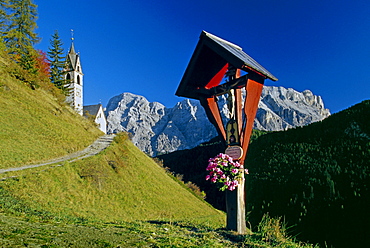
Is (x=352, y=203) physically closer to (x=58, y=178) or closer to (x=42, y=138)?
(x=58, y=178)

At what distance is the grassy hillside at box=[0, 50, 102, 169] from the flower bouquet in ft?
45.8

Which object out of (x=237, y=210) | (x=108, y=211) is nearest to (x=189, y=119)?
(x=108, y=211)

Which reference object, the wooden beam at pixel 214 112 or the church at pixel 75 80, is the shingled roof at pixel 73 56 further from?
the wooden beam at pixel 214 112

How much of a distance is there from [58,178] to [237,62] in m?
13.1

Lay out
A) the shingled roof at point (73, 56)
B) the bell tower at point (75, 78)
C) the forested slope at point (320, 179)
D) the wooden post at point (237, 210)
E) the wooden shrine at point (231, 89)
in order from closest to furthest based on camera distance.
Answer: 1. the forested slope at point (320, 179)
2. the wooden post at point (237, 210)
3. the wooden shrine at point (231, 89)
4. the bell tower at point (75, 78)
5. the shingled roof at point (73, 56)

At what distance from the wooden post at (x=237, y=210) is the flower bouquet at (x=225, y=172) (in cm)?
22

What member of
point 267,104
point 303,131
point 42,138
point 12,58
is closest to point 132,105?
point 267,104

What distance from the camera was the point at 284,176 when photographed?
7352 mm

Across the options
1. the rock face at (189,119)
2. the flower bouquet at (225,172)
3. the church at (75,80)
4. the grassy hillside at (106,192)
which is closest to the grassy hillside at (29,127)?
the grassy hillside at (106,192)

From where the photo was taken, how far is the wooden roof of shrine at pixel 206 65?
7.40m

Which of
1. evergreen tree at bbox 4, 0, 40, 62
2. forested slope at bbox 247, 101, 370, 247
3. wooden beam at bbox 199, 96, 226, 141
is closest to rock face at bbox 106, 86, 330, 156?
evergreen tree at bbox 4, 0, 40, 62

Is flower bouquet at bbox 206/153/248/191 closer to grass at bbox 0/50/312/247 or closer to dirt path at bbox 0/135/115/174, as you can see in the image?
grass at bbox 0/50/312/247

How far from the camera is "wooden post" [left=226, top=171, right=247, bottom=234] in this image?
6.24 m

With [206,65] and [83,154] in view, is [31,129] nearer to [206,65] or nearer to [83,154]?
[83,154]
